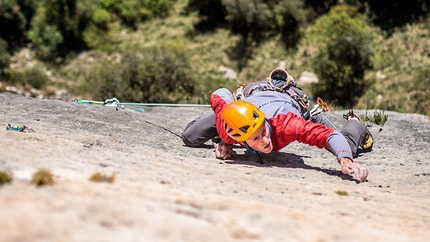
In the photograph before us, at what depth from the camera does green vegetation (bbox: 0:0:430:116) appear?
30125 mm

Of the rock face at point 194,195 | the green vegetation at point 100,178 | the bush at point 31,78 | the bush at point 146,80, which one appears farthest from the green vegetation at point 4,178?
the bush at point 31,78

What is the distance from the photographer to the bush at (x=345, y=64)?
31516mm

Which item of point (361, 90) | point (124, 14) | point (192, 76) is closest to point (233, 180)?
point (192, 76)

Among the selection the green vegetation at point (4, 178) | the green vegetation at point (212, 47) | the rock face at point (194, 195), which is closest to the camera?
the rock face at point (194, 195)

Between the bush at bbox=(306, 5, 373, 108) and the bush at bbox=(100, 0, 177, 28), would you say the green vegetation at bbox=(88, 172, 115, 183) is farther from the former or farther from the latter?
the bush at bbox=(100, 0, 177, 28)

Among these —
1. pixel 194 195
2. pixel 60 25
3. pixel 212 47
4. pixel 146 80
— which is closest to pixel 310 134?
pixel 194 195

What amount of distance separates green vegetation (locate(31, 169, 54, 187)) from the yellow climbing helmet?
2545 mm

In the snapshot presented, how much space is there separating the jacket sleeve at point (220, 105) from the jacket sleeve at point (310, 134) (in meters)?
0.70

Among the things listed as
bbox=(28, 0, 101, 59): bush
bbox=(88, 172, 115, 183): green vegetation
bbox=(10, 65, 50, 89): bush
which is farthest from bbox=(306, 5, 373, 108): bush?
bbox=(88, 172, 115, 183): green vegetation

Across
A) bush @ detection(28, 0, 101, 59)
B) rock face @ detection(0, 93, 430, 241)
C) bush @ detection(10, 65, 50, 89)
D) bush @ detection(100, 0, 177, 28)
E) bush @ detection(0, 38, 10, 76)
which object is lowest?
rock face @ detection(0, 93, 430, 241)

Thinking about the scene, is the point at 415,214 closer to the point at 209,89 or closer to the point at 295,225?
the point at 295,225

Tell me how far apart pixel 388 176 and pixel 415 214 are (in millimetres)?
1926

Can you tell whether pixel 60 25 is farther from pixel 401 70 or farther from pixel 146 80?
pixel 401 70

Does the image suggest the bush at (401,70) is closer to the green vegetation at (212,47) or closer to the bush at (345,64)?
the green vegetation at (212,47)
